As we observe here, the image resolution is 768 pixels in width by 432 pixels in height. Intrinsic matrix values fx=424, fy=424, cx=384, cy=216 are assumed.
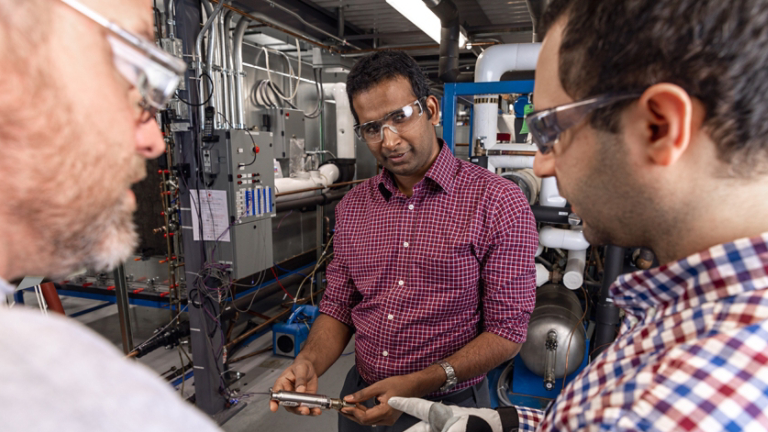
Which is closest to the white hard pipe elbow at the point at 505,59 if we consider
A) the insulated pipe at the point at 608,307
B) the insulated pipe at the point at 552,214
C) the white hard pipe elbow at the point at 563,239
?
the insulated pipe at the point at 552,214

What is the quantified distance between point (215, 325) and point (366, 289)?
6.20 ft

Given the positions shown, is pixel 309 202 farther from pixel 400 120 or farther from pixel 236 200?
pixel 400 120

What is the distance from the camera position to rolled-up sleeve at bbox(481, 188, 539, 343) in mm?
1354

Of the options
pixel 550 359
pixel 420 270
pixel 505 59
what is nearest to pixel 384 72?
pixel 420 270

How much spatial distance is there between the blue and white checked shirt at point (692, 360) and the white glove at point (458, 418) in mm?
372

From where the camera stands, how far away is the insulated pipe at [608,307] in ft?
8.80

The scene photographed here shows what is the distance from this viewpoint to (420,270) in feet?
4.61

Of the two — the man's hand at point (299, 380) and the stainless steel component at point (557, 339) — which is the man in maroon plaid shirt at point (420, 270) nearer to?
the man's hand at point (299, 380)

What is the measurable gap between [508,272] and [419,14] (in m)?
3.19

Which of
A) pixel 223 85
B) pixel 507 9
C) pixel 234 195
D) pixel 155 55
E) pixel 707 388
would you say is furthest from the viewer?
pixel 507 9

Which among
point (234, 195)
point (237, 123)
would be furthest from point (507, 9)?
point (234, 195)

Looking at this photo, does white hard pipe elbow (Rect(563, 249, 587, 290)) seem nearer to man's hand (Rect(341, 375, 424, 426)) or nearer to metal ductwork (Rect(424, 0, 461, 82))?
man's hand (Rect(341, 375, 424, 426))

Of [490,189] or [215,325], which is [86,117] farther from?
[215,325]

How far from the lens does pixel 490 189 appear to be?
4.65 feet
